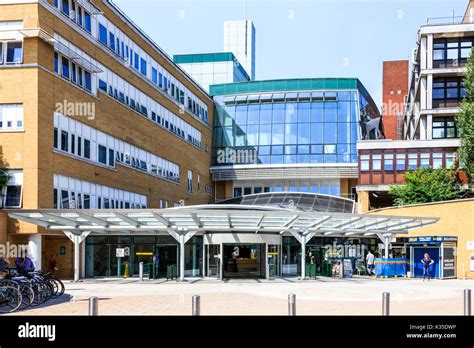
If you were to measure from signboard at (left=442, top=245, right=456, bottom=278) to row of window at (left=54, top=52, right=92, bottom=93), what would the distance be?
22.8m

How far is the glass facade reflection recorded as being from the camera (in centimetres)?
6700

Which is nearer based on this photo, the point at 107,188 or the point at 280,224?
the point at 280,224

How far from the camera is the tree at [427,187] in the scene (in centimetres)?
5003

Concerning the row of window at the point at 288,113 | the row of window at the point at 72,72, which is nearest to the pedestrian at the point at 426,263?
the row of window at the point at 72,72

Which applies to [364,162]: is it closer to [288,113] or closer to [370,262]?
[288,113]

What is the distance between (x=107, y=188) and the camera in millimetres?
43750

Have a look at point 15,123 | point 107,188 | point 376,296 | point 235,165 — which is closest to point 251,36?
point 235,165

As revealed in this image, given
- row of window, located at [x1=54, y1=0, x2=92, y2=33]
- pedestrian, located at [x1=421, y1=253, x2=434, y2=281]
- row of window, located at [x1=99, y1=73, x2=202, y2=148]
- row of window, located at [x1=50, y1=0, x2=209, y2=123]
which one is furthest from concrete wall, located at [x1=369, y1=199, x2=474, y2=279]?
row of window, located at [x1=54, y1=0, x2=92, y2=33]

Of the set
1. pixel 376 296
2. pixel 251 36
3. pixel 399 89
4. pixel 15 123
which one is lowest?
pixel 376 296

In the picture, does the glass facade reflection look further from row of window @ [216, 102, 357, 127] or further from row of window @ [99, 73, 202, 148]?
row of window @ [99, 73, 202, 148]

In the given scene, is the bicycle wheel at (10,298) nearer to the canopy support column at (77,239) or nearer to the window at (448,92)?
the canopy support column at (77,239)

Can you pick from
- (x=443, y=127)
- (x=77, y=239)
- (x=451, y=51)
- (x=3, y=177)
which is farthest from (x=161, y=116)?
(x=451, y=51)
